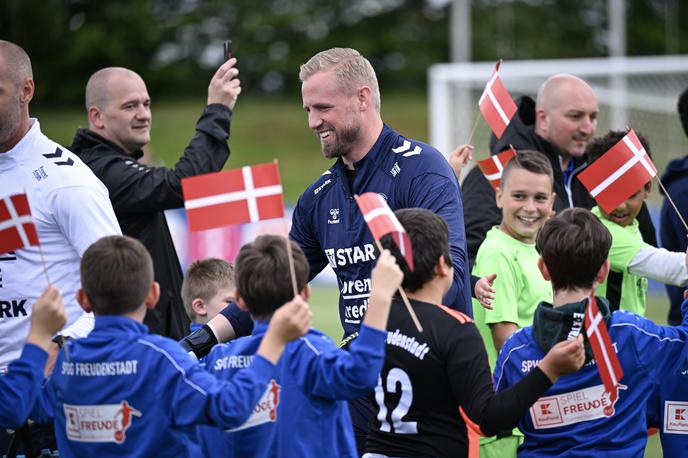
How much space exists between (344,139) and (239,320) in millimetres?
937

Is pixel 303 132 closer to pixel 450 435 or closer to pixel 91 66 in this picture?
pixel 91 66

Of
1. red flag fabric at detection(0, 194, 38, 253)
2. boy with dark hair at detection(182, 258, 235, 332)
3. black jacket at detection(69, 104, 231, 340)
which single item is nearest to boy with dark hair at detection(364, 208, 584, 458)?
red flag fabric at detection(0, 194, 38, 253)

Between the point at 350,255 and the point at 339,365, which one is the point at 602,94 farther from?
the point at 339,365

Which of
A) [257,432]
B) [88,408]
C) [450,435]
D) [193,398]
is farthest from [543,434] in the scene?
[88,408]

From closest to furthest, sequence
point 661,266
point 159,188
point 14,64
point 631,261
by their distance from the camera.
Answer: point 14,64 < point 661,266 < point 631,261 < point 159,188

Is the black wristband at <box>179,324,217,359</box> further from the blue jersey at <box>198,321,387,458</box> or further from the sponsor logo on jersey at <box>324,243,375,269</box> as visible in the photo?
the blue jersey at <box>198,321,387,458</box>

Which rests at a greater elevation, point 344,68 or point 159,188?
point 344,68

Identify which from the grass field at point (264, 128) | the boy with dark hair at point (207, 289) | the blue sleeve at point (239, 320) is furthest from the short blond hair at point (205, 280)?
the grass field at point (264, 128)

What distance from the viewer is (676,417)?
4945mm

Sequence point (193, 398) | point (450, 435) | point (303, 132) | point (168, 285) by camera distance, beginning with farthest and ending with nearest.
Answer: point (303, 132)
point (168, 285)
point (450, 435)
point (193, 398)

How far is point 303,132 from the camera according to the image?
36969mm

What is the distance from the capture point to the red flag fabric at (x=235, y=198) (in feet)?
13.2

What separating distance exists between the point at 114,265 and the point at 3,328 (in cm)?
93

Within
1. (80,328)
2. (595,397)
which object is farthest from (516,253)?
(80,328)
